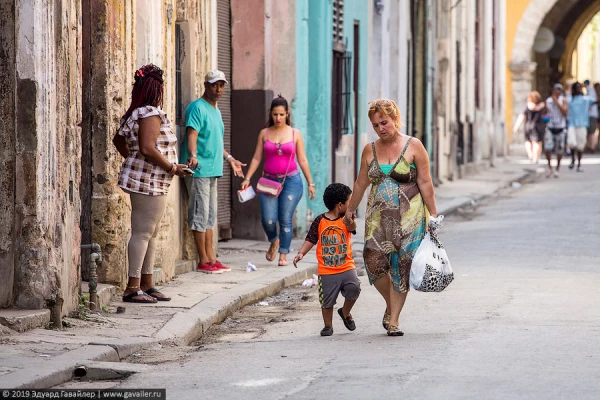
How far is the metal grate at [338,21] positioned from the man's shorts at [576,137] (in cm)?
1300

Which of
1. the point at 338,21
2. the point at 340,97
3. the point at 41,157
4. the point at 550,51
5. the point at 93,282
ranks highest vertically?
the point at 550,51

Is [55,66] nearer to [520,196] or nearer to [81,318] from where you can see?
[81,318]

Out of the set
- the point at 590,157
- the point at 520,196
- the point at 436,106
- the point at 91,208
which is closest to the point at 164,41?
the point at 91,208

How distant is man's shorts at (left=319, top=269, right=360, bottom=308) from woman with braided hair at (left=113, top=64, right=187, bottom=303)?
1.69 metres

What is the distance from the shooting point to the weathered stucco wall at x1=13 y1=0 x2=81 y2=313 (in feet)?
28.9

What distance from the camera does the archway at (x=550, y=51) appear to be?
42.2 meters

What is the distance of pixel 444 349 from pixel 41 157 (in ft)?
9.14

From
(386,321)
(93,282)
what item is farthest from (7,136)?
(386,321)

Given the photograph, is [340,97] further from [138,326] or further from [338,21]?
[138,326]

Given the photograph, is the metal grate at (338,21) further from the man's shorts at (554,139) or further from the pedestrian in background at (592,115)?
the pedestrian in background at (592,115)

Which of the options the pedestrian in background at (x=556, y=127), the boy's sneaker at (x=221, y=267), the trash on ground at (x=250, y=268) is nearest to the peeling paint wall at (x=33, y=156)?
the boy's sneaker at (x=221, y=267)

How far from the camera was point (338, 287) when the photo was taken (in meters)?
9.16

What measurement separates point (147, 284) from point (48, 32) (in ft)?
7.79

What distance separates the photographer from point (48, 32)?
8961 millimetres
